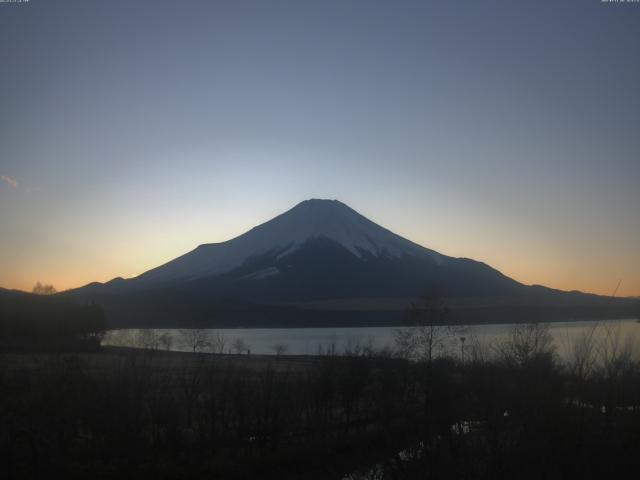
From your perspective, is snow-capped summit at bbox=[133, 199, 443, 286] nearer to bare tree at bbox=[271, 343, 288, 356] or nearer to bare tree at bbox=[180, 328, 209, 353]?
bare tree at bbox=[180, 328, 209, 353]

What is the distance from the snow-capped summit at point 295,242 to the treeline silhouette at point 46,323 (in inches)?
3765

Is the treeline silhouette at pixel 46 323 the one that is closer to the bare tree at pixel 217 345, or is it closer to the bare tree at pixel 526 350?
the bare tree at pixel 217 345

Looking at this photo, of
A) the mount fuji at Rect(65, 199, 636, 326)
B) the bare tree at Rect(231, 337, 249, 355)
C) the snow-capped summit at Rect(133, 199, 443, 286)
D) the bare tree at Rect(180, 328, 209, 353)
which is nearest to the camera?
the bare tree at Rect(231, 337, 249, 355)

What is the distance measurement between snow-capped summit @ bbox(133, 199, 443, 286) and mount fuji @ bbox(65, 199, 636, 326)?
0.29 metres

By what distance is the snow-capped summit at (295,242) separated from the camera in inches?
6206

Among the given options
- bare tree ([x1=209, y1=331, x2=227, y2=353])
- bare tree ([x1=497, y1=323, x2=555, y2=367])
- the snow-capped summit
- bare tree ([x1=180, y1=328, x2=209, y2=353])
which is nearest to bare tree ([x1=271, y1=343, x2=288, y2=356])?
bare tree ([x1=209, y1=331, x2=227, y2=353])

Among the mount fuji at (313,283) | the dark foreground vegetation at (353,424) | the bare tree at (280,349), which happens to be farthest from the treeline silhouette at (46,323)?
the mount fuji at (313,283)

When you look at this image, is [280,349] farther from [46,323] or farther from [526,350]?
[526,350]

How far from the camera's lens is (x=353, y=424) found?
63.9 feet

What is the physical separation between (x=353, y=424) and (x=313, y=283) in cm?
12376

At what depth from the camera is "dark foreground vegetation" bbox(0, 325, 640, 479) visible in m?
7.32

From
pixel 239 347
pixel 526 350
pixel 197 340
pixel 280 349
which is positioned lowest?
pixel 239 347

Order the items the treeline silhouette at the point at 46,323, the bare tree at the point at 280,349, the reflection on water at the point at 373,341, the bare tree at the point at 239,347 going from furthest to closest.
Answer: the bare tree at the point at 239,347
the bare tree at the point at 280,349
the treeline silhouette at the point at 46,323
the reflection on water at the point at 373,341

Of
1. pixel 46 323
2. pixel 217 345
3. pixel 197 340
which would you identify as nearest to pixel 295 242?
pixel 197 340
